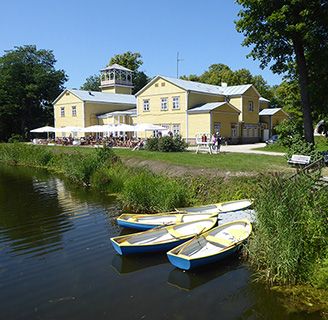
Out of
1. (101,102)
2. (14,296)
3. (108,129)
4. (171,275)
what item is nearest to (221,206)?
(171,275)

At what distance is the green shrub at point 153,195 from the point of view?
48.5 feet

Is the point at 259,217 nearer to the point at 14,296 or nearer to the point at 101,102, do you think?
the point at 14,296

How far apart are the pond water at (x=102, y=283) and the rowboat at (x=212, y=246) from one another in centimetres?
37

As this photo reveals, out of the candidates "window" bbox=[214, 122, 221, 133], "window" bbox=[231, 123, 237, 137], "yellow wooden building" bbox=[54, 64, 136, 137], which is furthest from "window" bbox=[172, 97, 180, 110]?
"yellow wooden building" bbox=[54, 64, 136, 137]

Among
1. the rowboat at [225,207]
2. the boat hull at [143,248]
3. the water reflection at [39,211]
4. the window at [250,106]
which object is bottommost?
the water reflection at [39,211]

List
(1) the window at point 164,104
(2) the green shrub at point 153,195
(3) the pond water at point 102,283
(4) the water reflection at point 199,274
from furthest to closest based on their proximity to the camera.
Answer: (1) the window at point 164,104 < (2) the green shrub at point 153,195 < (4) the water reflection at point 199,274 < (3) the pond water at point 102,283

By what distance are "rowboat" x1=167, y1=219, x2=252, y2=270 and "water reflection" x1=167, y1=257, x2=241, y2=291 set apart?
0.22 meters

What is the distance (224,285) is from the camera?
343 inches

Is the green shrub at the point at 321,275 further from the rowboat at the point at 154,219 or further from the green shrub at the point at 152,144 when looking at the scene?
the green shrub at the point at 152,144

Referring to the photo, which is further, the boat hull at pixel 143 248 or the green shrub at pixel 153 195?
the green shrub at pixel 153 195

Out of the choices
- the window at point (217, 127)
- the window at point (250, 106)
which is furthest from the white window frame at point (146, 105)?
the window at point (250, 106)

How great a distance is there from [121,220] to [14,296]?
4.95 metres

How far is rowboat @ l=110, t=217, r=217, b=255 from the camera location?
1027cm

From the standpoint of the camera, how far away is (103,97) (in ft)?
175
